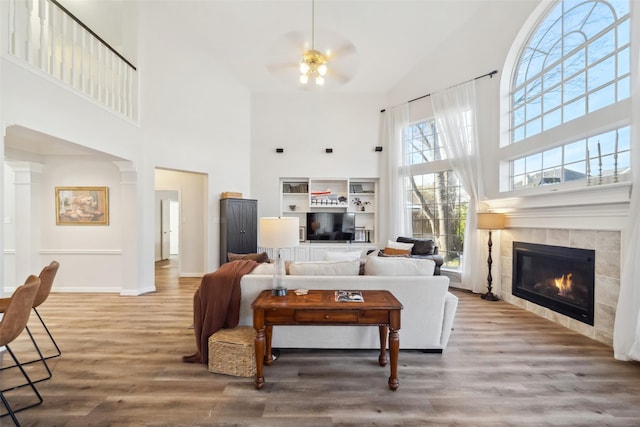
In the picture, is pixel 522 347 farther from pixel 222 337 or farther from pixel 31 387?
pixel 31 387

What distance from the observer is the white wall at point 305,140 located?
6840 mm

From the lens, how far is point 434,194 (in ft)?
19.1

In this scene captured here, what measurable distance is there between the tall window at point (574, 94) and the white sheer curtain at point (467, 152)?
584 mm

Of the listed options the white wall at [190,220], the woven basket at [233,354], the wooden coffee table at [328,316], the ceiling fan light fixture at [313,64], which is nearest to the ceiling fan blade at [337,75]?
the ceiling fan light fixture at [313,64]

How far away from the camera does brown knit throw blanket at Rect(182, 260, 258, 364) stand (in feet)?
8.11

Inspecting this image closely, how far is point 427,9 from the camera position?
4566 millimetres

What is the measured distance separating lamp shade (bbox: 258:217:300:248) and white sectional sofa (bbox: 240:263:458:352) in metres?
0.40

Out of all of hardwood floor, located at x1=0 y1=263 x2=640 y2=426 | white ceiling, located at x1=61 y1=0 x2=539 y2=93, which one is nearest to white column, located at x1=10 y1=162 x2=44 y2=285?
hardwood floor, located at x1=0 y1=263 x2=640 y2=426

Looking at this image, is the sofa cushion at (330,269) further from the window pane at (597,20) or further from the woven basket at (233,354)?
the window pane at (597,20)

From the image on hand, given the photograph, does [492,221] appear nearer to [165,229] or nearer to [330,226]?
[330,226]

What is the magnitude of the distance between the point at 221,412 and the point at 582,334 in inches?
147

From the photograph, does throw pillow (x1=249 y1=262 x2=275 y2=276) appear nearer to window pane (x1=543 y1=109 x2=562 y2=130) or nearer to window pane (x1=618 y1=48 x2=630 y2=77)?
window pane (x1=543 y1=109 x2=562 y2=130)

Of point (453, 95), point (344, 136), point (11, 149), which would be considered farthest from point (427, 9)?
point (11, 149)

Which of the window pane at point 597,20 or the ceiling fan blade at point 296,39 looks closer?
the window pane at point 597,20
